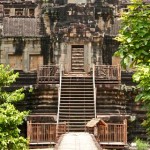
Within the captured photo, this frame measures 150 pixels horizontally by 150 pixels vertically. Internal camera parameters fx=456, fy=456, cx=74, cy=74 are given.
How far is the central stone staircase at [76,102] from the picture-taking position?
2522 centimetres

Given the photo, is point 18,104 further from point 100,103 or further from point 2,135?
point 2,135

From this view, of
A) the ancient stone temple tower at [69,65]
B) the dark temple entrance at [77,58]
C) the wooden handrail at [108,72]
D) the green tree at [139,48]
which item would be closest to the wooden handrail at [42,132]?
the ancient stone temple tower at [69,65]

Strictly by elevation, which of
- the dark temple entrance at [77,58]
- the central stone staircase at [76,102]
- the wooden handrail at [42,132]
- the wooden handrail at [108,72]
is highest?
the dark temple entrance at [77,58]

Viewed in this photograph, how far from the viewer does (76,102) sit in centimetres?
2658

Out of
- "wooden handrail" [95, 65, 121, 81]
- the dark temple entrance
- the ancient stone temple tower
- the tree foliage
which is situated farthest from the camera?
the dark temple entrance

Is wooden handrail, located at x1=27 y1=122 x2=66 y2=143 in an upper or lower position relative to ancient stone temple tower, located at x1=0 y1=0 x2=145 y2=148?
lower

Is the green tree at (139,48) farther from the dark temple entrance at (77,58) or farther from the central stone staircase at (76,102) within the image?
the dark temple entrance at (77,58)

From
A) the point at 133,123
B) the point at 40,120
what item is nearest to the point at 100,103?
the point at 133,123

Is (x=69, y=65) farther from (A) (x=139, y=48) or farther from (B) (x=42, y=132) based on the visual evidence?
(A) (x=139, y=48)

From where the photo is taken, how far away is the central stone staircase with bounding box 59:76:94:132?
2522 centimetres

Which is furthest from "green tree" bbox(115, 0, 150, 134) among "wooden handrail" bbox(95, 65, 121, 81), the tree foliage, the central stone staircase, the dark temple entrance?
the dark temple entrance

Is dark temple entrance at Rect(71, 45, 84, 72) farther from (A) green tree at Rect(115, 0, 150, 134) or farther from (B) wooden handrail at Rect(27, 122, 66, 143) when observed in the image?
(A) green tree at Rect(115, 0, 150, 134)

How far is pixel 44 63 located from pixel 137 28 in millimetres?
22044

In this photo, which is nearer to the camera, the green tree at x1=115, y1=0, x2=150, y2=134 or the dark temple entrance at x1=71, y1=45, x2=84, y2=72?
the green tree at x1=115, y1=0, x2=150, y2=134
